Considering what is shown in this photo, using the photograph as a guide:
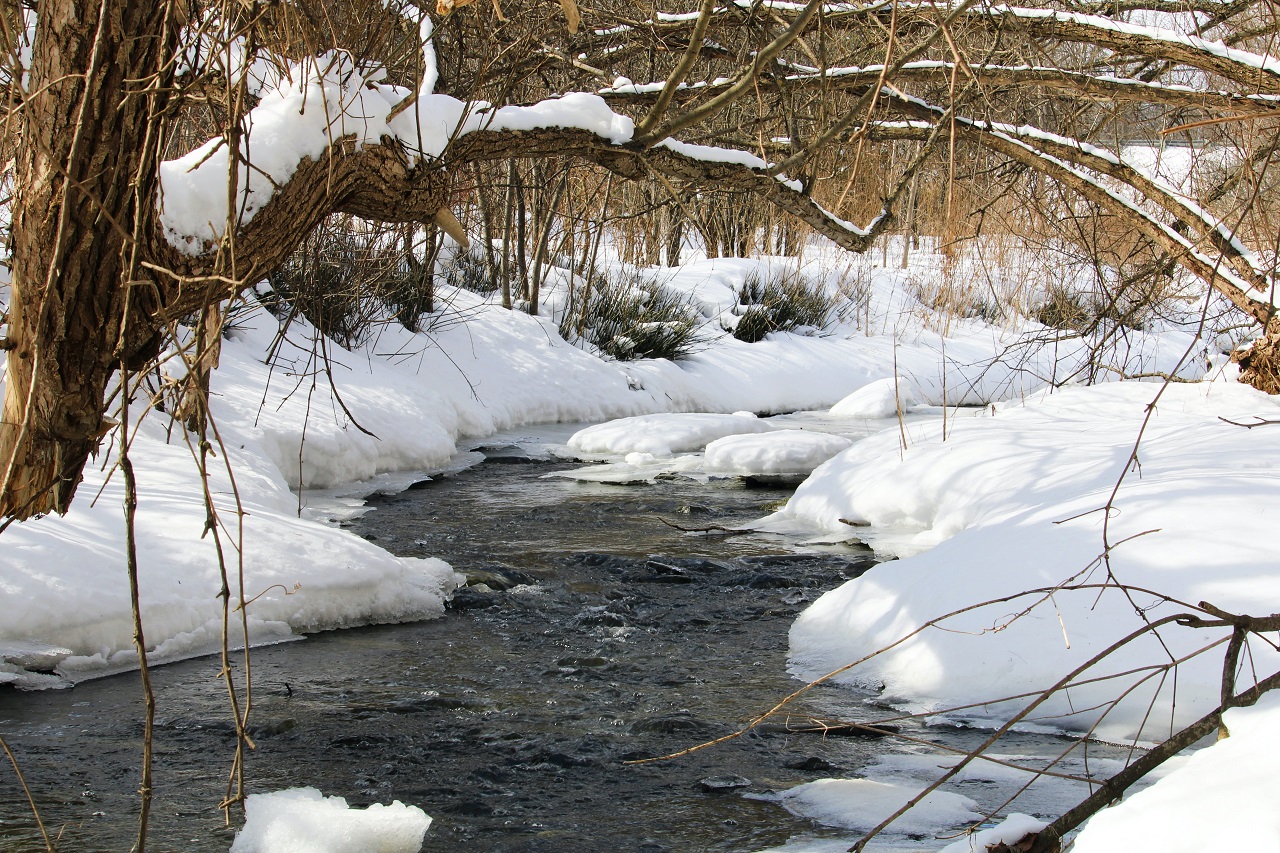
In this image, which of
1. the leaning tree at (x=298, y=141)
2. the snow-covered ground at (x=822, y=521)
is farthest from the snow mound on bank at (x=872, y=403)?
the leaning tree at (x=298, y=141)

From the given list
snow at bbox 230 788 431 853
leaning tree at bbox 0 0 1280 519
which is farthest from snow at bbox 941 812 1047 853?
snow at bbox 230 788 431 853

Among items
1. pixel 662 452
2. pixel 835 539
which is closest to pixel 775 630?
pixel 835 539

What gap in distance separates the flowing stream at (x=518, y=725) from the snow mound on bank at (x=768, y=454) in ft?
7.61

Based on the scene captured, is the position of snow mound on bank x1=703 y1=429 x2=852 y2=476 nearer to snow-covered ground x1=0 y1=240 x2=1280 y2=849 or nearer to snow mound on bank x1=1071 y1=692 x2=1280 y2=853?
snow-covered ground x1=0 y1=240 x2=1280 y2=849

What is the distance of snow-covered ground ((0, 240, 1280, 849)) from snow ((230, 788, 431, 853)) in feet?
0.20

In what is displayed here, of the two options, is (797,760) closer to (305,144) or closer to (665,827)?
(665,827)

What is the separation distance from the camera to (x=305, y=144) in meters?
2.69

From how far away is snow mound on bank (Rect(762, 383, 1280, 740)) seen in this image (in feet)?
9.95

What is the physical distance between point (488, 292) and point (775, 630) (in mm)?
7232

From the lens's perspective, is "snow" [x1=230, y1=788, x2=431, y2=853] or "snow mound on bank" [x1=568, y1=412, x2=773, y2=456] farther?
"snow mound on bank" [x1=568, y1=412, x2=773, y2=456]

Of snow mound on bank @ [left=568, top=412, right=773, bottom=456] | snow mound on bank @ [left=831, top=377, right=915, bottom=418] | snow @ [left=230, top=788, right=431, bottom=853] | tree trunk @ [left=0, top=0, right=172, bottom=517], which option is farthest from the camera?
snow mound on bank @ [left=831, top=377, right=915, bottom=418]

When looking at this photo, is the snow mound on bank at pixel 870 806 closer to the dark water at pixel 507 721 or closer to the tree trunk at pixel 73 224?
the dark water at pixel 507 721

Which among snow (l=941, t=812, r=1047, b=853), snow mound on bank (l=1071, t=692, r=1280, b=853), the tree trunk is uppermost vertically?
the tree trunk

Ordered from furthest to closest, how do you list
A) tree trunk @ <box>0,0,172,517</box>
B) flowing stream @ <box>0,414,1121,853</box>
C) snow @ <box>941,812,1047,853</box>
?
1. flowing stream @ <box>0,414,1121,853</box>
2. tree trunk @ <box>0,0,172,517</box>
3. snow @ <box>941,812,1047,853</box>
